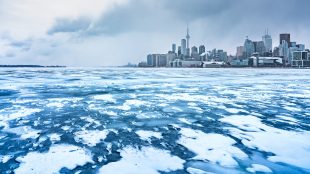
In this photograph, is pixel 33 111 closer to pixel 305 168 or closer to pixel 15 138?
pixel 15 138

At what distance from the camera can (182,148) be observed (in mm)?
6059

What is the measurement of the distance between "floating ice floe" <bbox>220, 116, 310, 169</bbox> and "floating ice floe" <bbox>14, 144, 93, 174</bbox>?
3.59 meters

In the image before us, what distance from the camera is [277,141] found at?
6.54 meters

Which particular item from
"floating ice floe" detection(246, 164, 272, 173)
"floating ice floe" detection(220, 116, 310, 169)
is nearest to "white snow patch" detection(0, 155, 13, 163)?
"floating ice floe" detection(246, 164, 272, 173)

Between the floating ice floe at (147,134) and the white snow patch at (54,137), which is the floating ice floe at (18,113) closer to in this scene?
the white snow patch at (54,137)

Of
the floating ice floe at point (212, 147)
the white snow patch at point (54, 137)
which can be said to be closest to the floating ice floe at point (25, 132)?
the white snow patch at point (54, 137)

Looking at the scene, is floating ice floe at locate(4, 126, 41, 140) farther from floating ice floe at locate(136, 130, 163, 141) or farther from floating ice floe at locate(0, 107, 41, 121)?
floating ice floe at locate(136, 130, 163, 141)

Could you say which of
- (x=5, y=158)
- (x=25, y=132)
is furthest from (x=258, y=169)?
(x=25, y=132)

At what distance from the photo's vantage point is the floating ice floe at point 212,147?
541cm

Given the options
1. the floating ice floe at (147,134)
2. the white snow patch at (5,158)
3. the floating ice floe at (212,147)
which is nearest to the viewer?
the white snow patch at (5,158)

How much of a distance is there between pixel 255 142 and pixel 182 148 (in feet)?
5.82

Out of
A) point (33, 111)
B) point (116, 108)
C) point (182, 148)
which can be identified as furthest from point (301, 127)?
point (33, 111)

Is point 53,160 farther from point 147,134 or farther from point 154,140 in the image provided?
point 147,134

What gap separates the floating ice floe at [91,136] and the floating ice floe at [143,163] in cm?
99
